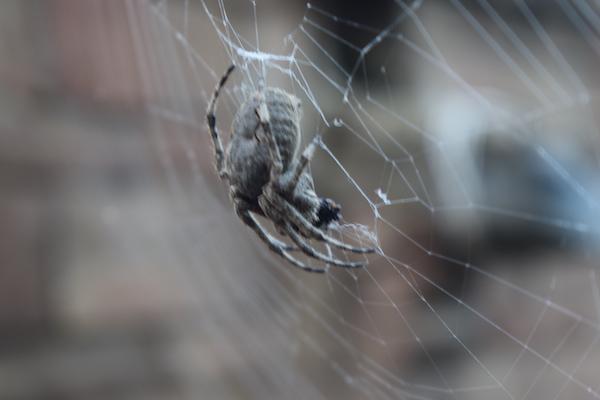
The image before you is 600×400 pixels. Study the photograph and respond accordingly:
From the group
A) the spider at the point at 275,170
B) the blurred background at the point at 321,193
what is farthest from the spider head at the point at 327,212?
the blurred background at the point at 321,193

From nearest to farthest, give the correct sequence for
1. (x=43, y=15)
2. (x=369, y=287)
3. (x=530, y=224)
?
(x=43, y=15)
(x=369, y=287)
(x=530, y=224)

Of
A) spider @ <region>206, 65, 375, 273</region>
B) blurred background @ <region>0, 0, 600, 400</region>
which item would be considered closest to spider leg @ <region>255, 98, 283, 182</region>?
spider @ <region>206, 65, 375, 273</region>

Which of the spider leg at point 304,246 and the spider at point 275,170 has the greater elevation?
the spider at point 275,170

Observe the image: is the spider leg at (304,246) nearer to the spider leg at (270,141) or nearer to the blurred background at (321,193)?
the spider leg at (270,141)

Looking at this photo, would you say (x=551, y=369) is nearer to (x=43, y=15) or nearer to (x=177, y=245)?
(x=177, y=245)

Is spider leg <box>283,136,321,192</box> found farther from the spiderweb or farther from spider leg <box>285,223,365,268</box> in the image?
the spiderweb

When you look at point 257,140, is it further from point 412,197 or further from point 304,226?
point 412,197

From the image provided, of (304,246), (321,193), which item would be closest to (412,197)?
(321,193)

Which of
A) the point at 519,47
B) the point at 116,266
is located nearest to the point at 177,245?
the point at 116,266
